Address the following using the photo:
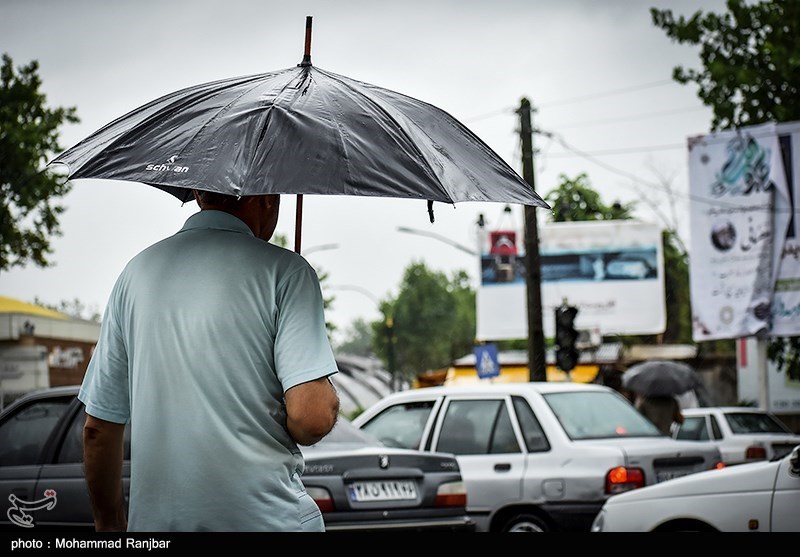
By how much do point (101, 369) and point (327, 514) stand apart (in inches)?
183

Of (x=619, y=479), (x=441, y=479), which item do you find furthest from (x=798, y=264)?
(x=441, y=479)

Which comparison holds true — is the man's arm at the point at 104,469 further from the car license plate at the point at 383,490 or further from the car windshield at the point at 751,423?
the car windshield at the point at 751,423

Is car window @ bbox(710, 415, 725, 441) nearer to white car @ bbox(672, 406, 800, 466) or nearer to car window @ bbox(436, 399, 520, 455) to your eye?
white car @ bbox(672, 406, 800, 466)

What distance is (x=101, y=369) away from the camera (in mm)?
3291

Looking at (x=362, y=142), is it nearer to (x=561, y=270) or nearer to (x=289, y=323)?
(x=289, y=323)

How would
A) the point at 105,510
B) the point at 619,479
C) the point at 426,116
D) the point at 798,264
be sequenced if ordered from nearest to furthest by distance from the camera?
1. the point at 105,510
2. the point at 426,116
3. the point at 619,479
4. the point at 798,264

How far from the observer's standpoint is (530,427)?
10.6m

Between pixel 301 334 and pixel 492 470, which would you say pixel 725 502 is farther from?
pixel 301 334

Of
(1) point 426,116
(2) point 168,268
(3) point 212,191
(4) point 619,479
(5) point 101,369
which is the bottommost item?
(4) point 619,479

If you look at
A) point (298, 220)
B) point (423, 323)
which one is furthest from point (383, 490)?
point (423, 323)

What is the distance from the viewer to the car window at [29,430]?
8.11 metres

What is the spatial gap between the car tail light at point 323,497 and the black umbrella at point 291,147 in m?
4.10

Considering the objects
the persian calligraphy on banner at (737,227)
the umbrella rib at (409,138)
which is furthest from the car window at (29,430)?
the persian calligraphy on banner at (737,227)

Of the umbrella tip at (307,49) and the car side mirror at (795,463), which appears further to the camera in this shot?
the car side mirror at (795,463)
